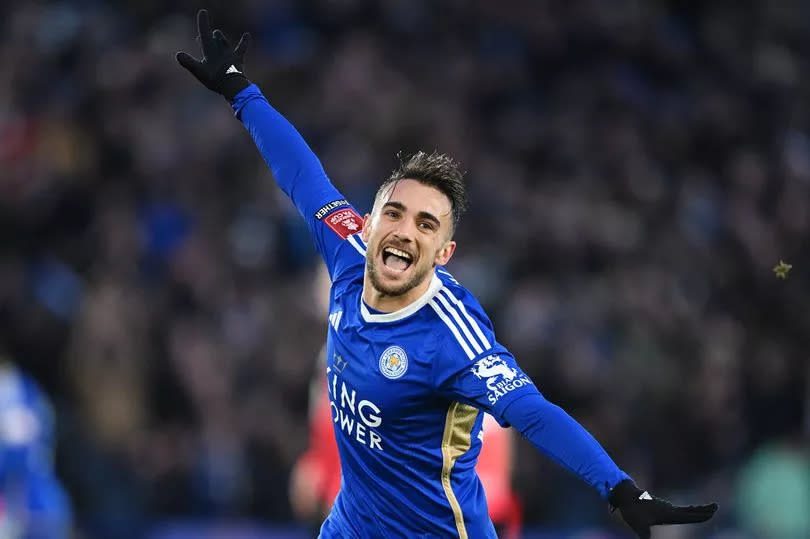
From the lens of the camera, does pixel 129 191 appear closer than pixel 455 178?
No

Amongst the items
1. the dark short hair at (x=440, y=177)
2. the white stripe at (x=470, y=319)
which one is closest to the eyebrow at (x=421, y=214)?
the dark short hair at (x=440, y=177)

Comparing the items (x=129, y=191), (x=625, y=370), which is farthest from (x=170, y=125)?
(x=625, y=370)

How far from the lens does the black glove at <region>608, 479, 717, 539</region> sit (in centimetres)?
370

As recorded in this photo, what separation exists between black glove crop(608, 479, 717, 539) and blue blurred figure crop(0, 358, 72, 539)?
554 centimetres

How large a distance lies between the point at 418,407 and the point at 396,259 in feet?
1.56

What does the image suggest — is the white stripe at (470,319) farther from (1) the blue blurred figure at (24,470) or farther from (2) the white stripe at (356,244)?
(1) the blue blurred figure at (24,470)

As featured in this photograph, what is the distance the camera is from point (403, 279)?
433cm

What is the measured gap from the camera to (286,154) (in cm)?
507

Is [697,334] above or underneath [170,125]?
underneath

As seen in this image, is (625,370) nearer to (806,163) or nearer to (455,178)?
(806,163)

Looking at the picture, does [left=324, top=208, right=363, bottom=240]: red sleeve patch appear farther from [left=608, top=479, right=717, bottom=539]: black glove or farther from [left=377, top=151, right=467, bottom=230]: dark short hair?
[left=608, top=479, right=717, bottom=539]: black glove

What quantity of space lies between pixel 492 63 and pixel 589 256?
8.26 ft

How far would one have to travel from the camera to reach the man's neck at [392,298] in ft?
14.4

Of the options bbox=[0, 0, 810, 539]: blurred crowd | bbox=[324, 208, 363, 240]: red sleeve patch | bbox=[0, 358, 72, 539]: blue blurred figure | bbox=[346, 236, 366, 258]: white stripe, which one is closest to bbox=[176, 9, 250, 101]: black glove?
bbox=[324, 208, 363, 240]: red sleeve patch
